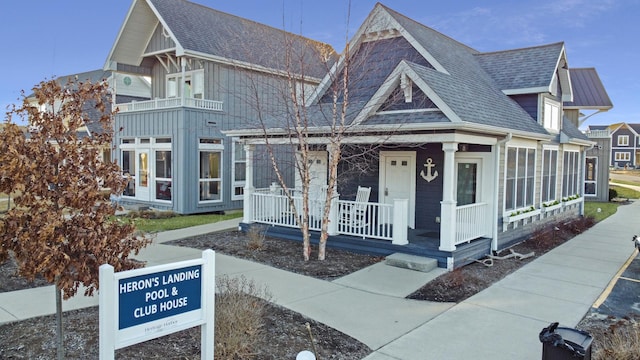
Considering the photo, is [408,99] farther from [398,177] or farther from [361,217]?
[361,217]

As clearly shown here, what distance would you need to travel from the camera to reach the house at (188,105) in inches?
664

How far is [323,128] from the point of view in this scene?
11.0 metres

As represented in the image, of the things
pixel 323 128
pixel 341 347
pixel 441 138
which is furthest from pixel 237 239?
pixel 341 347

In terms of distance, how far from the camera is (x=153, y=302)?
12.5 ft

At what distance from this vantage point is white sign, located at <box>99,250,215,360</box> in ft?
11.8

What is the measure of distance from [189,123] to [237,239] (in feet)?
20.8

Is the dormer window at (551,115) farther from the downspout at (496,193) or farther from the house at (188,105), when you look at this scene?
the house at (188,105)

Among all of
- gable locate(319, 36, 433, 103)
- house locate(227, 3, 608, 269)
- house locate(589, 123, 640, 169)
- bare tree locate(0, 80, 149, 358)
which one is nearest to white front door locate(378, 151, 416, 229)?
house locate(227, 3, 608, 269)

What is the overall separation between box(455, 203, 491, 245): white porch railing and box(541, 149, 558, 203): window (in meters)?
4.37

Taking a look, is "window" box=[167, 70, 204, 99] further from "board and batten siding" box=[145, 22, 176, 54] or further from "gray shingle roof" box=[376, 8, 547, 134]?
"gray shingle roof" box=[376, 8, 547, 134]

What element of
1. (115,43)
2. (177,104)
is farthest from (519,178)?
(115,43)

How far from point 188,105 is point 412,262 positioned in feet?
35.8

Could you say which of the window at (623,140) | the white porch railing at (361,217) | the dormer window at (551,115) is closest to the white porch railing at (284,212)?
the white porch railing at (361,217)

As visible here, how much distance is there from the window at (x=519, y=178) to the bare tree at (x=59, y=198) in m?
10.0
